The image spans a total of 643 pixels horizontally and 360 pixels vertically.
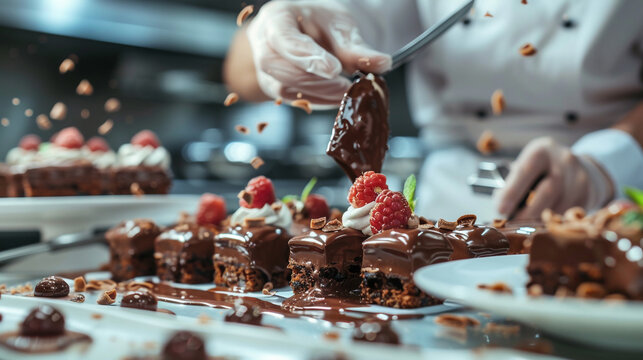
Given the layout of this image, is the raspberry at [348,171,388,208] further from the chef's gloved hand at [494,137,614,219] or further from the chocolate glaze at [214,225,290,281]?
the chef's gloved hand at [494,137,614,219]

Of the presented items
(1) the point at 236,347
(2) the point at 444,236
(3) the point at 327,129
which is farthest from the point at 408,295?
(3) the point at 327,129

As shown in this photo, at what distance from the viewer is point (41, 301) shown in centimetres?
135

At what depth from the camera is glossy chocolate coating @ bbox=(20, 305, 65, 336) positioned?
1123 mm

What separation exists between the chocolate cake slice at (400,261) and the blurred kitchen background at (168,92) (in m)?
3.66

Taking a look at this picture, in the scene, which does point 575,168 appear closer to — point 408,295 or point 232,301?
point 408,295

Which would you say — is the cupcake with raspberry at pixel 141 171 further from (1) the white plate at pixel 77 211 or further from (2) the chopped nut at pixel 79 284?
(2) the chopped nut at pixel 79 284

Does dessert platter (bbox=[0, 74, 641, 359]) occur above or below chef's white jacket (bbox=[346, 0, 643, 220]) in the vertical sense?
below

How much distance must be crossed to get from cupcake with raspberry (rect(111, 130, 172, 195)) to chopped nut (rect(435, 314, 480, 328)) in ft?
8.15

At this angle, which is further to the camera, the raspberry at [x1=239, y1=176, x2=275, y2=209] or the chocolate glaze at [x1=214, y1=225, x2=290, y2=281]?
the raspberry at [x1=239, y1=176, x2=275, y2=209]

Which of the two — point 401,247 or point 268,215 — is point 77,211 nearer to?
point 268,215

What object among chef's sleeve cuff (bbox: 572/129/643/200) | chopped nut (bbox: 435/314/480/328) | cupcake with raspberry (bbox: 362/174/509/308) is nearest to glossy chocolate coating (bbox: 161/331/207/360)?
chopped nut (bbox: 435/314/480/328)

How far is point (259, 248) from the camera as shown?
1.99m

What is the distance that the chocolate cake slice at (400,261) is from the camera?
154cm

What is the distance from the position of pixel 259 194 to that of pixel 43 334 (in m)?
1.06
